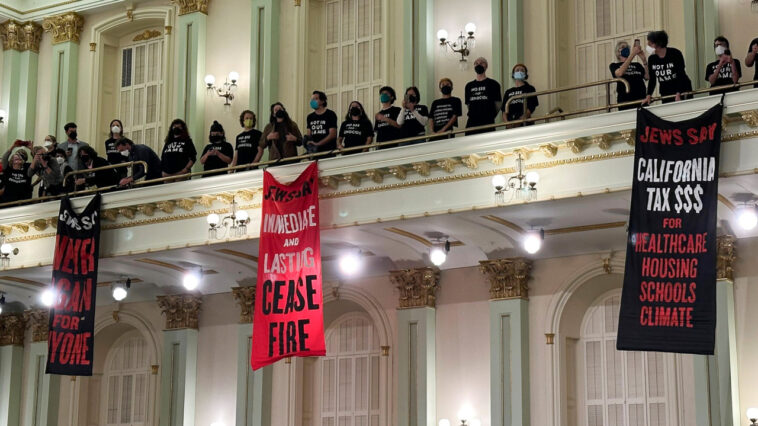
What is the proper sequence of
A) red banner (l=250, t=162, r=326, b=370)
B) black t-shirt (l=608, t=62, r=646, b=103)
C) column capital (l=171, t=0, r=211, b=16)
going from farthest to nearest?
column capital (l=171, t=0, r=211, b=16), red banner (l=250, t=162, r=326, b=370), black t-shirt (l=608, t=62, r=646, b=103)

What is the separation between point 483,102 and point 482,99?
2.0 inches

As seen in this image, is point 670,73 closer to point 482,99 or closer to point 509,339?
point 482,99

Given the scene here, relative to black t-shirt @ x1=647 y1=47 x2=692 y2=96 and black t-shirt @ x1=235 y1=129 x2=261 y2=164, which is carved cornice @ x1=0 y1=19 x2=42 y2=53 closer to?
black t-shirt @ x1=235 y1=129 x2=261 y2=164

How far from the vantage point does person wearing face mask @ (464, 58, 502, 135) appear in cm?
2088

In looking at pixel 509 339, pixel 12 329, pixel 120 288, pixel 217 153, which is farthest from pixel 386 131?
pixel 12 329

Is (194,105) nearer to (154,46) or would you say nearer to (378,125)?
(154,46)

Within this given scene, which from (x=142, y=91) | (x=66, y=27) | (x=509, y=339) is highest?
(x=66, y=27)

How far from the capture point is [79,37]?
92.9ft

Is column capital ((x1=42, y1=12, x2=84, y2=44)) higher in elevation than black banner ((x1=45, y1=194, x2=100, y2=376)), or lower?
higher

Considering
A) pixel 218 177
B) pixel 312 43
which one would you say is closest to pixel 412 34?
pixel 312 43

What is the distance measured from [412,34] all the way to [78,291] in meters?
7.59

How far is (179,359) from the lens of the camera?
26.0 metres

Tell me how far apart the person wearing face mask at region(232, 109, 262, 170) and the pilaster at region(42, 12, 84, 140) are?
6440 millimetres

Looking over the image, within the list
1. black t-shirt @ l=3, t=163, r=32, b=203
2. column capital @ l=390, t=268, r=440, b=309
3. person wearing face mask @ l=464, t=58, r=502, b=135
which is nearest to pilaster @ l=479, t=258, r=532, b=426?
column capital @ l=390, t=268, r=440, b=309
